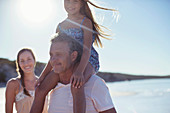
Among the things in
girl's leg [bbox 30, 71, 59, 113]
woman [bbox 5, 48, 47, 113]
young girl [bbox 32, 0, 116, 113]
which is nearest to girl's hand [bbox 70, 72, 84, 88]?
young girl [bbox 32, 0, 116, 113]

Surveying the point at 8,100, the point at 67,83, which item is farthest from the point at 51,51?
the point at 8,100

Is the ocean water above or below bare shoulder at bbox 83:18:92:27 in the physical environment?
below

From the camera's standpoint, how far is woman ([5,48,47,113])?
368 centimetres

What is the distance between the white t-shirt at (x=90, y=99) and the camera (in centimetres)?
238

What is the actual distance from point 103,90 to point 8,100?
6.34 feet

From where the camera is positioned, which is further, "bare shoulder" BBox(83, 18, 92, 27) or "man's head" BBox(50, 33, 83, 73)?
"bare shoulder" BBox(83, 18, 92, 27)

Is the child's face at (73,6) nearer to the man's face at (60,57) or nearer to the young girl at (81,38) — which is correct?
the young girl at (81,38)

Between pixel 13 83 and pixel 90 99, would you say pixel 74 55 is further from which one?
pixel 13 83

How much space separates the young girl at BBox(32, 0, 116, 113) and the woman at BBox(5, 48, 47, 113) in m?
1.19

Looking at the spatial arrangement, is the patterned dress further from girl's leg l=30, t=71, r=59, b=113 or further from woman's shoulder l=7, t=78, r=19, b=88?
woman's shoulder l=7, t=78, r=19, b=88

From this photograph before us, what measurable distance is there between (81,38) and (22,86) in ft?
5.50

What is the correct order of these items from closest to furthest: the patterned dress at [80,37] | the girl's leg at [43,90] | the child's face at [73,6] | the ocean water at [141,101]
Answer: the girl's leg at [43,90] → the patterned dress at [80,37] → the child's face at [73,6] → the ocean water at [141,101]

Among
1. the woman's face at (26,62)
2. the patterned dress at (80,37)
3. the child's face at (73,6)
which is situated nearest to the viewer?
the patterned dress at (80,37)

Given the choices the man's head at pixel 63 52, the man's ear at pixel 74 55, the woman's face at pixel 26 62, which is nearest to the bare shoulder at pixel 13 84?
the woman's face at pixel 26 62
